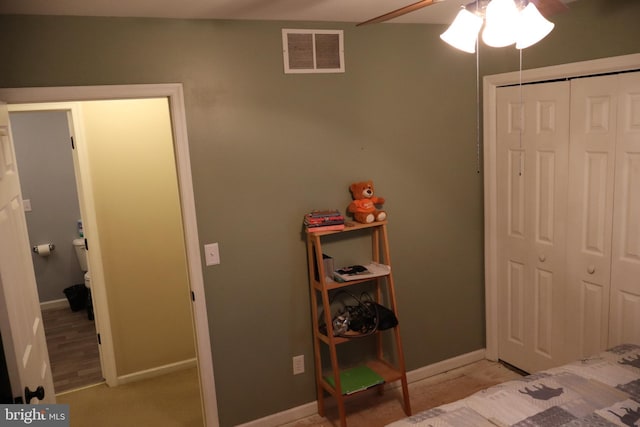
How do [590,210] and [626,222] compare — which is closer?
[626,222]

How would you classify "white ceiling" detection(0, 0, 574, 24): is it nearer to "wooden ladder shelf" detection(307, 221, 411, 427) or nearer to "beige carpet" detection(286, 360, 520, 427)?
"wooden ladder shelf" detection(307, 221, 411, 427)

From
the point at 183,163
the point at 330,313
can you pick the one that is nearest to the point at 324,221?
the point at 330,313

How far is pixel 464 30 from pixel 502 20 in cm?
17

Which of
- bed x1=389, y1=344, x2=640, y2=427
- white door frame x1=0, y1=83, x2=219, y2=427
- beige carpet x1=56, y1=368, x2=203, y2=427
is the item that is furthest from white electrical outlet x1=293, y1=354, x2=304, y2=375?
bed x1=389, y1=344, x2=640, y2=427

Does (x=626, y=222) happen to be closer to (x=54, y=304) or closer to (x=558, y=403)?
(x=558, y=403)

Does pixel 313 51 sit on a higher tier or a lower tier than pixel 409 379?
higher

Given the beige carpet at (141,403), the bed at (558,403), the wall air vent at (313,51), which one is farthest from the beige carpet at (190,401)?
the wall air vent at (313,51)

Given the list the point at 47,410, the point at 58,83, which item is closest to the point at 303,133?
the point at 58,83

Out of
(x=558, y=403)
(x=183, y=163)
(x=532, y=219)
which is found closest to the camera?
(x=558, y=403)

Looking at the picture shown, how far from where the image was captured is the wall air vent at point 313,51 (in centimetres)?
286

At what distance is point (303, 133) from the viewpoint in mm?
2979

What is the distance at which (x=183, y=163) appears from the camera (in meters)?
2.70

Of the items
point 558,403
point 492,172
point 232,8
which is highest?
point 232,8

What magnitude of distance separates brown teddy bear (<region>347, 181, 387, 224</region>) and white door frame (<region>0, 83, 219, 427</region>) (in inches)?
37.0
